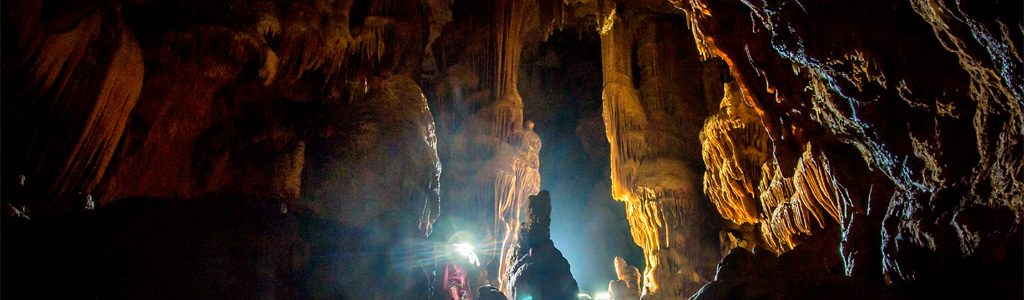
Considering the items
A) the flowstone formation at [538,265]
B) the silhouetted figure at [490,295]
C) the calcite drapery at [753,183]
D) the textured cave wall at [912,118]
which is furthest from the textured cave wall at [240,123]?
the calcite drapery at [753,183]

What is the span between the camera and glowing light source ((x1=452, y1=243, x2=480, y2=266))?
11252mm

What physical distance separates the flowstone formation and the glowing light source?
3516 mm

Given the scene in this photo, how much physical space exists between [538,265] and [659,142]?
641 centimetres

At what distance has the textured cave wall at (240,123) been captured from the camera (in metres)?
3.32

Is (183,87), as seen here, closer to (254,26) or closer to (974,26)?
(254,26)

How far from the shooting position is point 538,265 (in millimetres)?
7105

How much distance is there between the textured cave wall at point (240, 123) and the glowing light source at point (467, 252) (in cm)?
459

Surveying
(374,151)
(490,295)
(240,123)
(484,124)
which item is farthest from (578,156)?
(240,123)

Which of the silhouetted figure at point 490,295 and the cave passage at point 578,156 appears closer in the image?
the silhouetted figure at point 490,295

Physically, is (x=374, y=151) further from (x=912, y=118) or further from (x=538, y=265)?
(x=912, y=118)

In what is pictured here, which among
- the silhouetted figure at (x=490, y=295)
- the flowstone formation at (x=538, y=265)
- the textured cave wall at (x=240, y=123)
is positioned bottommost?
the silhouetted figure at (x=490, y=295)

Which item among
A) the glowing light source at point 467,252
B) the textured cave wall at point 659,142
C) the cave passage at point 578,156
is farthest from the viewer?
the cave passage at point 578,156

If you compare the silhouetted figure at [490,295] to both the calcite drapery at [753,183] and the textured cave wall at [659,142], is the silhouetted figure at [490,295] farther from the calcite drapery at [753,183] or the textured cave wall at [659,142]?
the textured cave wall at [659,142]

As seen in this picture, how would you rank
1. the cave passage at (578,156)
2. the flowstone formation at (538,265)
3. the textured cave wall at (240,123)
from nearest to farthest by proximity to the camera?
the textured cave wall at (240,123) < the flowstone formation at (538,265) < the cave passage at (578,156)
